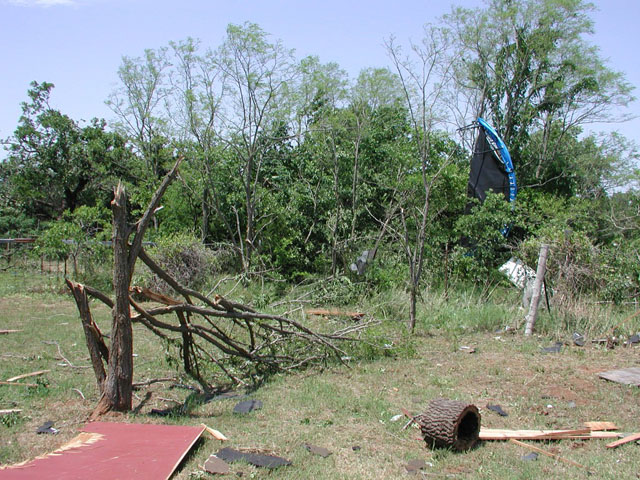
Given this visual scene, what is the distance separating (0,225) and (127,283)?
1858 centimetres

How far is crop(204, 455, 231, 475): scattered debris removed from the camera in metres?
3.81

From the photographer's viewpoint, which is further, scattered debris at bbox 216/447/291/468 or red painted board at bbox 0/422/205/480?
scattered debris at bbox 216/447/291/468

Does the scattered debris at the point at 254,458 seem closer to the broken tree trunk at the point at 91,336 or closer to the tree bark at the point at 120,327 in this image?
the tree bark at the point at 120,327

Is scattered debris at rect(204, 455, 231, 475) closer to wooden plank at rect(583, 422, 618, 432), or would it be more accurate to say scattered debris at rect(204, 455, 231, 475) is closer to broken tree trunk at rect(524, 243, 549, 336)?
wooden plank at rect(583, 422, 618, 432)

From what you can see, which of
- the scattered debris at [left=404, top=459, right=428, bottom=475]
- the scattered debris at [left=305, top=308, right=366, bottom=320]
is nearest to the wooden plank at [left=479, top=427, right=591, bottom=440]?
the scattered debris at [left=404, top=459, right=428, bottom=475]

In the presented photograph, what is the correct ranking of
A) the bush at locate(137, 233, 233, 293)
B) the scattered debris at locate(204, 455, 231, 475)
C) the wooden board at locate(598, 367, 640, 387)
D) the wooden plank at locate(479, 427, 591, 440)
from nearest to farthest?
Result: the scattered debris at locate(204, 455, 231, 475), the wooden plank at locate(479, 427, 591, 440), the wooden board at locate(598, 367, 640, 387), the bush at locate(137, 233, 233, 293)

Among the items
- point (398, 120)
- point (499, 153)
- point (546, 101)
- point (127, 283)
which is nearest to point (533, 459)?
point (127, 283)

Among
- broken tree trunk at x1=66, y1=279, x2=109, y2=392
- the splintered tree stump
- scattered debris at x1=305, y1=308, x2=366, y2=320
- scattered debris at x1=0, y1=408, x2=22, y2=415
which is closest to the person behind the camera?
the splintered tree stump

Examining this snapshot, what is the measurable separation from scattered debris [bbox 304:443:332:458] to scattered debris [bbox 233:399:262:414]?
105cm

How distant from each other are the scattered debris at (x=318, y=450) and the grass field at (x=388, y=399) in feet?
0.17

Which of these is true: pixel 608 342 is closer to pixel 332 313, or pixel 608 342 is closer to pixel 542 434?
pixel 542 434

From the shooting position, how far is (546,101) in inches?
647

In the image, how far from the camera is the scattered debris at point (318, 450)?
4.14 metres

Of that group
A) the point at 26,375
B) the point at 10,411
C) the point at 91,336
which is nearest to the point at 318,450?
the point at 91,336
